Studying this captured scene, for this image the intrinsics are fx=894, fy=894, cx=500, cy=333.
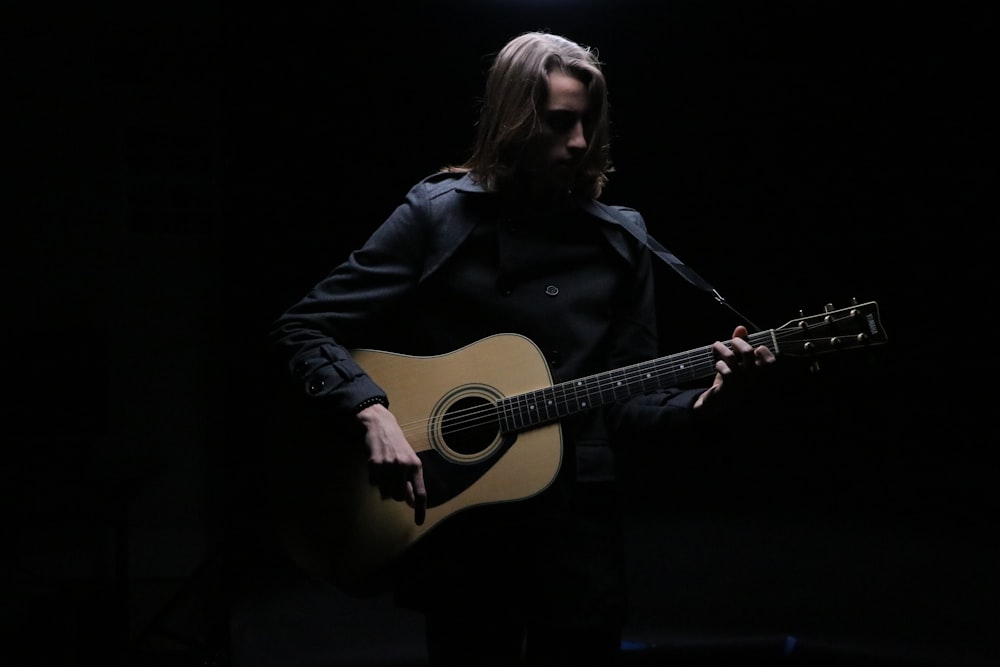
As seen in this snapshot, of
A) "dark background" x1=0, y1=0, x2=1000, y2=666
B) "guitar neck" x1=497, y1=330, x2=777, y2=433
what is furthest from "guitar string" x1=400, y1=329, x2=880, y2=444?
"dark background" x1=0, y1=0, x2=1000, y2=666

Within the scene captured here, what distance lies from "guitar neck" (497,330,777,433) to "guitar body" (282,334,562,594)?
2cm

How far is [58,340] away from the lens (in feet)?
11.3

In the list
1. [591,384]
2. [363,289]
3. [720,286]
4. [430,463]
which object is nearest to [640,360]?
[591,384]

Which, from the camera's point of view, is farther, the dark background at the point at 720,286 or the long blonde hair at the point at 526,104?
the dark background at the point at 720,286

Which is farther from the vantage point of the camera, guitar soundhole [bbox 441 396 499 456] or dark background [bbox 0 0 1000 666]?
dark background [bbox 0 0 1000 666]

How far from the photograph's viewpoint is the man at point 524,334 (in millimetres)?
1845

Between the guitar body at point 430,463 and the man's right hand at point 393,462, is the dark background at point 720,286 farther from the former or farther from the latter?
the man's right hand at point 393,462

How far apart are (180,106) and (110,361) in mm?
1067

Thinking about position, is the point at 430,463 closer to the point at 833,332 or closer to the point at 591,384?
the point at 591,384

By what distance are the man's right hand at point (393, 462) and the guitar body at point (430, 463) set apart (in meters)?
0.09

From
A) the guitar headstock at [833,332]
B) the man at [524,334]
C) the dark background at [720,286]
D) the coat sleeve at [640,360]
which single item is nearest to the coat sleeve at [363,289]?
the man at [524,334]

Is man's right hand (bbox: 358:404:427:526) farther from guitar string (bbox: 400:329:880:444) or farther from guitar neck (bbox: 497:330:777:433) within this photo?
guitar neck (bbox: 497:330:777:433)

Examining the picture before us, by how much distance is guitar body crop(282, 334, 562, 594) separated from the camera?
73.4 inches

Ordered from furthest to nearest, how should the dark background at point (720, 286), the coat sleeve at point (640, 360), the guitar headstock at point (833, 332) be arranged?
the dark background at point (720, 286) → the coat sleeve at point (640, 360) → the guitar headstock at point (833, 332)
